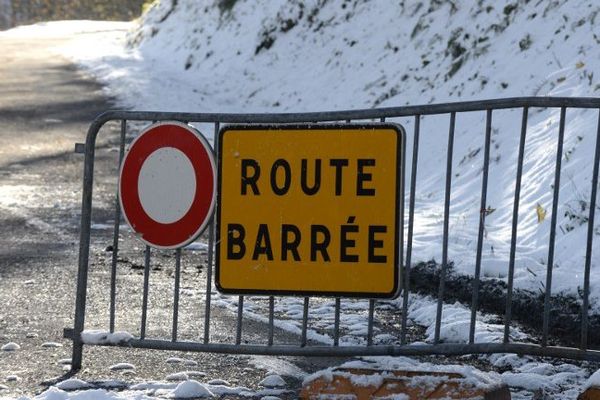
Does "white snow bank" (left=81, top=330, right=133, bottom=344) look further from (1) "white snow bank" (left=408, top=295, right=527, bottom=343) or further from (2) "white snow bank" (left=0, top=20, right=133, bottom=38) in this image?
(2) "white snow bank" (left=0, top=20, right=133, bottom=38)

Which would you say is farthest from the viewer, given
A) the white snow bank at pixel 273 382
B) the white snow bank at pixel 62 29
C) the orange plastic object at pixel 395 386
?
the white snow bank at pixel 62 29

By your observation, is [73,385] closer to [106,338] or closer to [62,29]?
[106,338]

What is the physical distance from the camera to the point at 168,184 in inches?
254

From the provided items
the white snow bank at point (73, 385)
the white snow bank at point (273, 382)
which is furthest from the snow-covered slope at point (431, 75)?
the white snow bank at point (73, 385)

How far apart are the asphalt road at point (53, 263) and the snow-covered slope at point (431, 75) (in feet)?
6.09

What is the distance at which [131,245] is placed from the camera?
Result: 10477 millimetres

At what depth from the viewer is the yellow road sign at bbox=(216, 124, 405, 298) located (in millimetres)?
6262

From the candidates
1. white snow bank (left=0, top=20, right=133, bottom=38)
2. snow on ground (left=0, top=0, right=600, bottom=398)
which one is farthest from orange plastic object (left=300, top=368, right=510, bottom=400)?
white snow bank (left=0, top=20, right=133, bottom=38)

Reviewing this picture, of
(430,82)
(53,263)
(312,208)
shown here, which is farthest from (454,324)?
(430,82)

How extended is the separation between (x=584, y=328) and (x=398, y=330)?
1.54 metres

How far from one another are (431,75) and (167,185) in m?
10.7

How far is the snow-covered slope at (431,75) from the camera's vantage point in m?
9.70

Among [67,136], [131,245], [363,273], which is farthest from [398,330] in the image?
[67,136]

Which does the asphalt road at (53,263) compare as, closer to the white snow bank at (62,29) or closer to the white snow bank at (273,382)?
the white snow bank at (273,382)
